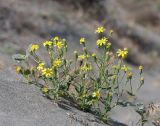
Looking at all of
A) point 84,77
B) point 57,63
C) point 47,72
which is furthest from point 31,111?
point 84,77

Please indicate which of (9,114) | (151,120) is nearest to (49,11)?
(151,120)

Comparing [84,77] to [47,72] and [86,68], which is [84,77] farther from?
[47,72]

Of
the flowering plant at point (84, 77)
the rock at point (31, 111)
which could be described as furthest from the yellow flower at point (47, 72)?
the rock at point (31, 111)

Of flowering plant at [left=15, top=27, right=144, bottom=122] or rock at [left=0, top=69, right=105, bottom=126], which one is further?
flowering plant at [left=15, top=27, right=144, bottom=122]

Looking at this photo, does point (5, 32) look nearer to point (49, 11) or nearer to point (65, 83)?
point (49, 11)

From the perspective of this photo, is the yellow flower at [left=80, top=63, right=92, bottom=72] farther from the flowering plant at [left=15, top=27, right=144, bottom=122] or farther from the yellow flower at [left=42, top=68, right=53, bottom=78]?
the yellow flower at [left=42, top=68, right=53, bottom=78]

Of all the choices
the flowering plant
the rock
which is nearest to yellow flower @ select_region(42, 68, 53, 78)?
the flowering plant

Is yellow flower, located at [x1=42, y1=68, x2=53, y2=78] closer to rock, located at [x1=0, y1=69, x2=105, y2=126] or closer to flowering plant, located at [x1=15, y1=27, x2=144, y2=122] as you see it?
flowering plant, located at [x1=15, y1=27, x2=144, y2=122]

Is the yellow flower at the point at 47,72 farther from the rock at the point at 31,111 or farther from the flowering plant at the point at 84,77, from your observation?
the rock at the point at 31,111

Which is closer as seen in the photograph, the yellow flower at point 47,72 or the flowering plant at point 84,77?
the yellow flower at point 47,72

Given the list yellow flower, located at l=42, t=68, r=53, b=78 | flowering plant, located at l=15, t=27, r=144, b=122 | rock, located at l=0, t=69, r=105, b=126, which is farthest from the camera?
flowering plant, located at l=15, t=27, r=144, b=122

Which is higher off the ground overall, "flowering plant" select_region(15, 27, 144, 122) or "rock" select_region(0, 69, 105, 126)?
"flowering plant" select_region(15, 27, 144, 122)

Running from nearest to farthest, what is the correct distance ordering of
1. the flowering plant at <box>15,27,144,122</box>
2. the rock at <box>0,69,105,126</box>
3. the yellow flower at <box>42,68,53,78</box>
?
the rock at <box>0,69,105,126</box>
the yellow flower at <box>42,68,53,78</box>
the flowering plant at <box>15,27,144,122</box>
